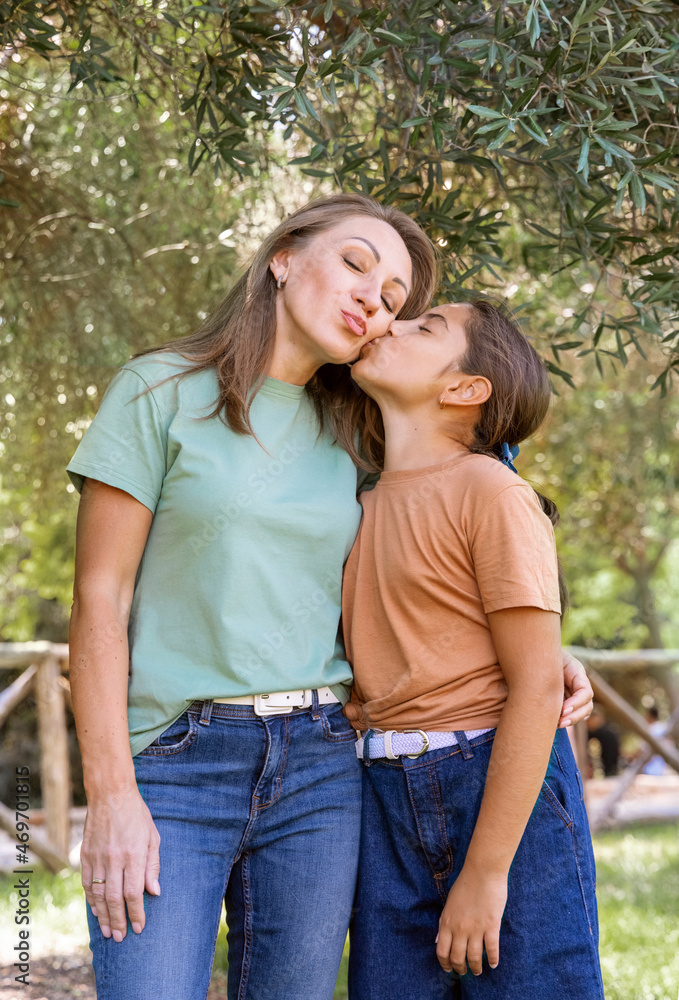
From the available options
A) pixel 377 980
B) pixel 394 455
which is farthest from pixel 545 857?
pixel 394 455

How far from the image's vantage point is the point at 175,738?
5.65 feet

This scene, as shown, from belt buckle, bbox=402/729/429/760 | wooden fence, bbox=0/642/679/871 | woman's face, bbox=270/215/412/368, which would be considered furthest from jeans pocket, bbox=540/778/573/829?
wooden fence, bbox=0/642/679/871

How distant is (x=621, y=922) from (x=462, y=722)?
3.77m

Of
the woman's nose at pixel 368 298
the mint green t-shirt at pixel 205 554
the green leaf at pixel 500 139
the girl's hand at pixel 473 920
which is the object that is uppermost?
the green leaf at pixel 500 139

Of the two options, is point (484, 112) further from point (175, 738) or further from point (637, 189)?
point (175, 738)

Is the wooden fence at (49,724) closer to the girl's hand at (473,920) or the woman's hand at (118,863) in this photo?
the woman's hand at (118,863)

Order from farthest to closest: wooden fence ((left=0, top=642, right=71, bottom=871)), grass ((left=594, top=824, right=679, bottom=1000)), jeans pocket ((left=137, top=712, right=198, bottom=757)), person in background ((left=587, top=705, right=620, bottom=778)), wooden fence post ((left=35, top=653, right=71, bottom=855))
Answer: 1. person in background ((left=587, top=705, right=620, bottom=778))
2. wooden fence post ((left=35, top=653, right=71, bottom=855))
3. wooden fence ((left=0, top=642, right=71, bottom=871))
4. grass ((left=594, top=824, right=679, bottom=1000))
5. jeans pocket ((left=137, top=712, right=198, bottom=757))

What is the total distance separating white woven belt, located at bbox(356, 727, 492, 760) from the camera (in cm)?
178

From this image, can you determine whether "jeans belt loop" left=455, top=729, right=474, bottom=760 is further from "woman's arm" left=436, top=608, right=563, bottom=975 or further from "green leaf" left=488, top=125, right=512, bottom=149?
"green leaf" left=488, top=125, right=512, bottom=149

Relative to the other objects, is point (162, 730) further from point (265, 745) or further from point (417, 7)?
point (417, 7)

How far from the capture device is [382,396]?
211 centimetres

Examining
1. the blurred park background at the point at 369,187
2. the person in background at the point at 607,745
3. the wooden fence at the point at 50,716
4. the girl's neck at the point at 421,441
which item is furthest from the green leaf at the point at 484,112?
the person in background at the point at 607,745

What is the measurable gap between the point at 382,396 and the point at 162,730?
2.96 feet

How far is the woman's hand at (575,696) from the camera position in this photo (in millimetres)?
1837
